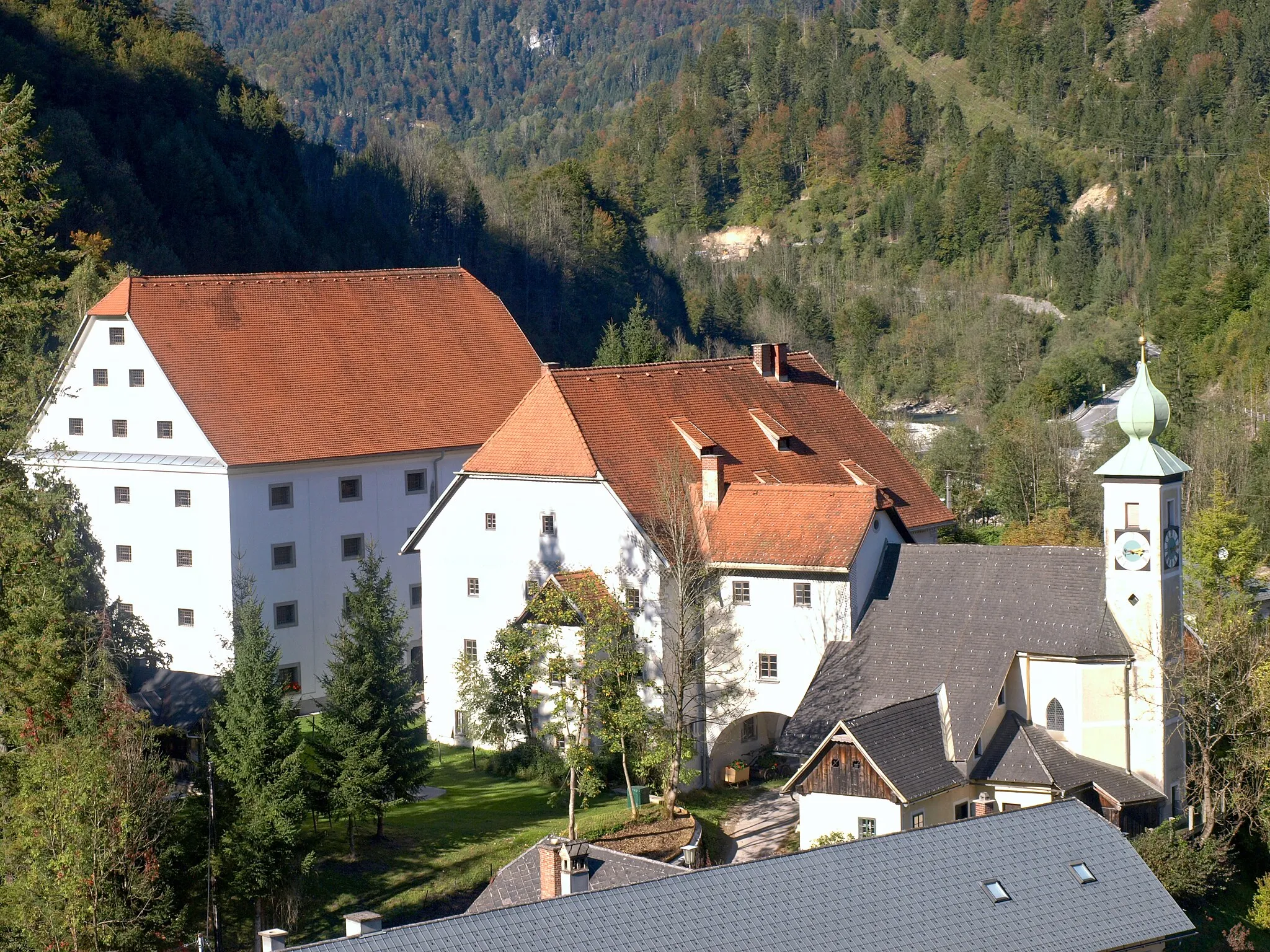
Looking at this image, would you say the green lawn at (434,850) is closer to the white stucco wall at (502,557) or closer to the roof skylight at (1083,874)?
the white stucco wall at (502,557)

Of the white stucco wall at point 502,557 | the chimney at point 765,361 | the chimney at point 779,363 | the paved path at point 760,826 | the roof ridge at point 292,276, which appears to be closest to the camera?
the paved path at point 760,826

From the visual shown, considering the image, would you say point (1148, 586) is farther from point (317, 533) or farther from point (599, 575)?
point (317, 533)

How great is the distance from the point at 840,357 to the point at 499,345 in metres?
90.2

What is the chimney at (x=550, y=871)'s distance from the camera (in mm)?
33500

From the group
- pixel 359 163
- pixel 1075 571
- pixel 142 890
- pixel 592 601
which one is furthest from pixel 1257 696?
pixel 359 163

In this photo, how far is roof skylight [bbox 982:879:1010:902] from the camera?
31.4 meters

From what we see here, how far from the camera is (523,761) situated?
47.5 m

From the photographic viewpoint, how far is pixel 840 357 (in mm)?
151000

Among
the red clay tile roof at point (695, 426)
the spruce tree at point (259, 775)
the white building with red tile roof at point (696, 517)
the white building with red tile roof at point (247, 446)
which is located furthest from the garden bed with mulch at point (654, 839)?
the white building with red tile roof at point (247, 446)

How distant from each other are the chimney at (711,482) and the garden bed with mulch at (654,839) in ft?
30.2

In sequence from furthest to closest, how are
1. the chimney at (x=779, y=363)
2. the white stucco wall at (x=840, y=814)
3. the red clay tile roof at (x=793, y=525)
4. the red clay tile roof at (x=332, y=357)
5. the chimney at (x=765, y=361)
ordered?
1. the chimney at (x=779, y=363)
2. the chimney at (x=765, y=361)
3. the red clay tile roof at (x=332, y=357)
4. the red clay tile roof at (x=793, y=525)
5. the white stucco wall at (x=840, y=814)

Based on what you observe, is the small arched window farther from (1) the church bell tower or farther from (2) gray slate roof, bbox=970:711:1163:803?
(1) the church bell tower

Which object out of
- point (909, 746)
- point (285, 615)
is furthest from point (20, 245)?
point (285, 615)

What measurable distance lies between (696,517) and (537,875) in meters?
15.3
